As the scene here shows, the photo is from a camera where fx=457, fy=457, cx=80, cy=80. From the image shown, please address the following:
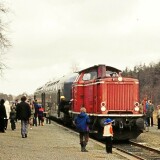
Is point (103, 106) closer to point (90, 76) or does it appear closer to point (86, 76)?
point (90, 76)

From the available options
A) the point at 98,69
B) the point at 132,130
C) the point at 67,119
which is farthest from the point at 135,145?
the point at 67,119

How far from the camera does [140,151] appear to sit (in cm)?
1908

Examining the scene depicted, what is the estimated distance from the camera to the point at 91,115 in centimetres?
2273

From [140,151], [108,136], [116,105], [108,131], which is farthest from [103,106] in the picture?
[108,136]

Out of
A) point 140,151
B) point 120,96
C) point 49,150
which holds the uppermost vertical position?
point 120,96

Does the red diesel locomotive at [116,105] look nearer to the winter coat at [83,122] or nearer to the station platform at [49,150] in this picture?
the station platform at [49,150]

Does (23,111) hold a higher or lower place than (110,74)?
lower

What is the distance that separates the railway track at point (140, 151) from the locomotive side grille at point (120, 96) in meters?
1.84

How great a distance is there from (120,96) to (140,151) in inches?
154

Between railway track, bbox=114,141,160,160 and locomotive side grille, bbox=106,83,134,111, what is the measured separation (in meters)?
1.84

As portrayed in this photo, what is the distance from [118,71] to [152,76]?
104m

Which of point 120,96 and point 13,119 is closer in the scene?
point 120,96

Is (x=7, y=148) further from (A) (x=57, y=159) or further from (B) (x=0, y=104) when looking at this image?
(B) (x=0, y=104)

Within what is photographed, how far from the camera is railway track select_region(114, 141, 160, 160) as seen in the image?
17.1 metres
